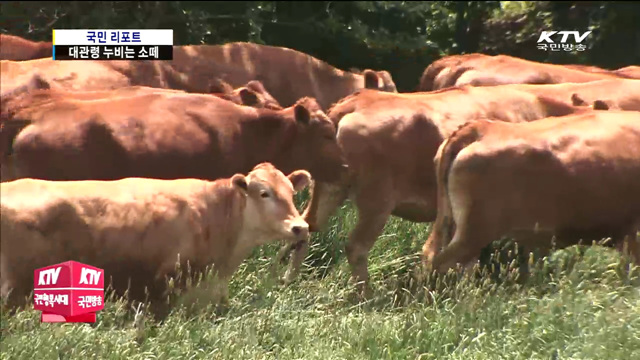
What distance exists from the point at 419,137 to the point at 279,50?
2.87 metres

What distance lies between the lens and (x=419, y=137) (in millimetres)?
8750

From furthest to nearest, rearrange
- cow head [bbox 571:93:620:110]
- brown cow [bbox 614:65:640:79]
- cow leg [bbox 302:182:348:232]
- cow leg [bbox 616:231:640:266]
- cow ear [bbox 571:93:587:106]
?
brown cow [bbox 614:65:640:79]
cow ear [bbox 571:93:587:106]
cow head [bbox 571:93:620:110]
cow leg [bbox 302:182:348:232]
cow leg [bbox 616:231:640:266]

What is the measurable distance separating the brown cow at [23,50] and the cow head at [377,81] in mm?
2554

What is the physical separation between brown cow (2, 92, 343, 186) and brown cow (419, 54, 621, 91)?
2.71 metres


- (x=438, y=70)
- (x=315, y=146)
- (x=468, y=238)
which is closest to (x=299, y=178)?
(x=315, y=146)

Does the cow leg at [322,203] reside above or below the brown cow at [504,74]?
below

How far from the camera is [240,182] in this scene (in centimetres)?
739

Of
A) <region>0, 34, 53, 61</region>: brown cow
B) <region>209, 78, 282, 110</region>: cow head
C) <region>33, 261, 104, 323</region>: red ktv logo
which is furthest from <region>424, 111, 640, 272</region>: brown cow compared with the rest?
<region>0, 34, 53, 61</region>: brown cow

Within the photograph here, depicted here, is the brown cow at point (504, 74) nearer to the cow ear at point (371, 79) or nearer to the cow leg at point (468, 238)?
the cow ear at point (371, 79)

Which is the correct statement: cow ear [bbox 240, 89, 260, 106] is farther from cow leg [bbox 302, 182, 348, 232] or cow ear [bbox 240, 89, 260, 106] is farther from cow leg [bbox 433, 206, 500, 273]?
cow leg [bbox 433, 206, 500, 273]

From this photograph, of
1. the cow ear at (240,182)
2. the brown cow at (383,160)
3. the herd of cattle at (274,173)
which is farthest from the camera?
the brown cow at (383,160)

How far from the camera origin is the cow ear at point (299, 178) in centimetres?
786

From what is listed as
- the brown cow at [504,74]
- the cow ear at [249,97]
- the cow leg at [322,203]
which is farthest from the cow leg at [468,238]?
the brown cow at [504,74]

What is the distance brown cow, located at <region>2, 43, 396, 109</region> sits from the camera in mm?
9719
